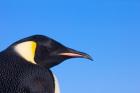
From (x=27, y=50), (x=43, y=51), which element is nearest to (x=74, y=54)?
(x=43, y=51)

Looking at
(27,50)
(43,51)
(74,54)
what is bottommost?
(27,50)

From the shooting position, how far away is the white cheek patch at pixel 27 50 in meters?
8.61

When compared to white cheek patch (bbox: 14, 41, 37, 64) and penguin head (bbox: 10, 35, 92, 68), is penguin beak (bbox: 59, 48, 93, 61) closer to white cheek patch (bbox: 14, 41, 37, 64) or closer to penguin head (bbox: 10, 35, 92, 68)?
penguin head (bbox: 10, 35, 92, 68)

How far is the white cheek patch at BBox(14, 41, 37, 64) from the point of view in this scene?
861 centimetres

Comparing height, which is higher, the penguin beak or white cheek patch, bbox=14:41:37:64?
the penguin beak

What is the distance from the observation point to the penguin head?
8703 mm

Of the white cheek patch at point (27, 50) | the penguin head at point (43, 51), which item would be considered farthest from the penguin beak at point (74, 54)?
the white cheek patch at point (27, 50)

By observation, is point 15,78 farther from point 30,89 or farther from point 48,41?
point 48,41

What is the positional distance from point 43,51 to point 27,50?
0.34m

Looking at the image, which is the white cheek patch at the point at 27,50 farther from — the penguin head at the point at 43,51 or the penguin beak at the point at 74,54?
the penguin beak at the point at 74,54

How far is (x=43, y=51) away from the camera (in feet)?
29.5

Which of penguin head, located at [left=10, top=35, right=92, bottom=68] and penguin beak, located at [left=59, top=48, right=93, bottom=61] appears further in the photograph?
penguin beak, located at [left=59, top=48, right=93, bottom=61]

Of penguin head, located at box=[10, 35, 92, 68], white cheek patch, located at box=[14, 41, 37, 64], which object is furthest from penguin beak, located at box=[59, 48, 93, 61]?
white cheek patch, located at box=[14, 41, 37, 64]

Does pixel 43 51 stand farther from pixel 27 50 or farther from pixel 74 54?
pixel 74 54
